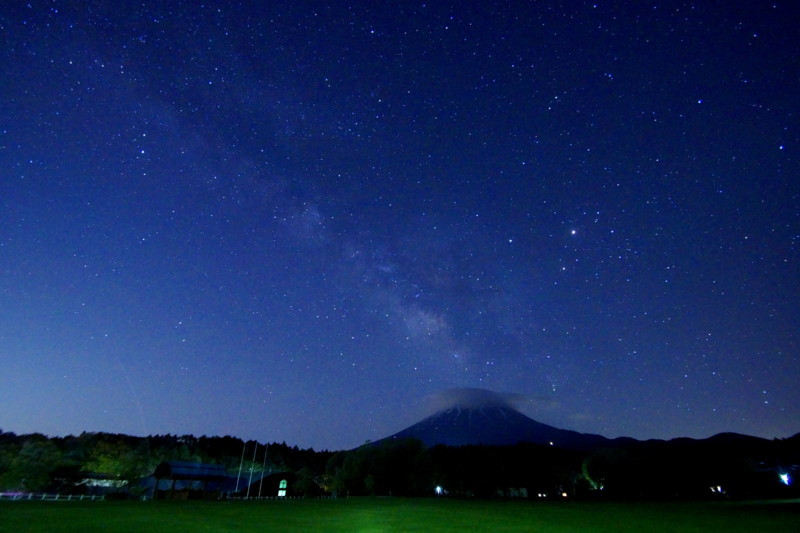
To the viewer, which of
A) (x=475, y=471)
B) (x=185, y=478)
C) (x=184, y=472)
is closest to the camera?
(x=185, y=478)

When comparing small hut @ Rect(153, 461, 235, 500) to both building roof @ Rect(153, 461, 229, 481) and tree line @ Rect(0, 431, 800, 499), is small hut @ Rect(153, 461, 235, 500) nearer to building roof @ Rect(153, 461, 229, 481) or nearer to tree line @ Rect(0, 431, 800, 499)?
building roof @ Rect(153, 461, 229, 481)

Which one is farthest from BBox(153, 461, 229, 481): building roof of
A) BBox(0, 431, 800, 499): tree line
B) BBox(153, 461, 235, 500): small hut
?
BBox(0, 431, 800, 499): tree line

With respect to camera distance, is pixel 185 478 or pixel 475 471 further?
pixel 475 471

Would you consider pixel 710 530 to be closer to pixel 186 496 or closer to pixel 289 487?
pixel 186 496

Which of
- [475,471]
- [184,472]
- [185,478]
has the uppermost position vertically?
[475,471]

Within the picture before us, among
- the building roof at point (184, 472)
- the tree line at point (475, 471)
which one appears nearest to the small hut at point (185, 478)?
the building roof at point (184, 472)

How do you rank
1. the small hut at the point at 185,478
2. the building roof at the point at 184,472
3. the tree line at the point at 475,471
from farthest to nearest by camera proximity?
the tree line at the point at 475,471, the building roof at the point at 184,472, the small hut at the point at 185,478

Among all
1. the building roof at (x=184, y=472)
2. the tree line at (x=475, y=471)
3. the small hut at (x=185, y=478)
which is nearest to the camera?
the small hut at (x=185, y=478)

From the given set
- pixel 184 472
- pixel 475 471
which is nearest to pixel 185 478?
pixel 184 472

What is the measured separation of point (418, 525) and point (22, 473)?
58.8 meters

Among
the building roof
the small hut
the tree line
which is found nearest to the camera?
the small hut

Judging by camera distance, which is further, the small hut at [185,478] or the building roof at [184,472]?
the building roof at [184,472]

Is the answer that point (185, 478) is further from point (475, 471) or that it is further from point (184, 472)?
point (475, 471)

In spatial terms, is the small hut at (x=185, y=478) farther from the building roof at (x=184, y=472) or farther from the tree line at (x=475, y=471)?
the tree line at (x=475, y=471)
